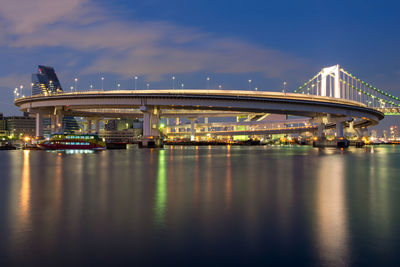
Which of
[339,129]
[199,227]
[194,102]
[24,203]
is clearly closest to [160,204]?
[199,227]

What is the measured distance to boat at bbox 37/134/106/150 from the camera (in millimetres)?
82375

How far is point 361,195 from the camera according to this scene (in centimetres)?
1554

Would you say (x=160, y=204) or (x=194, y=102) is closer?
(x=160, y=204)

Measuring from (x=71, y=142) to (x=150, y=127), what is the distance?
1924 centimetres

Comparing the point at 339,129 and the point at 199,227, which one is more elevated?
the point at 339,129

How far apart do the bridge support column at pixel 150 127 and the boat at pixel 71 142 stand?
1158 centimetres

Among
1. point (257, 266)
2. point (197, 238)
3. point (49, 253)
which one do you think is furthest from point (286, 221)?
point (49, 253)

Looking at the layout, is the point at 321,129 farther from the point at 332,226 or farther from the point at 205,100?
the point at 332,226

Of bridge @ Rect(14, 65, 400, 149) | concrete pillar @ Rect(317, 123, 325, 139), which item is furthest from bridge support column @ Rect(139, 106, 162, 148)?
concrete pillar @ Rect(317, 123, 325, 139)

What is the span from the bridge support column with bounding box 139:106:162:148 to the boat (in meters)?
11.6

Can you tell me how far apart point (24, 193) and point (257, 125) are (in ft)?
586

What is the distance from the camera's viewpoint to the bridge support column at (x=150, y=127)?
8912 cm

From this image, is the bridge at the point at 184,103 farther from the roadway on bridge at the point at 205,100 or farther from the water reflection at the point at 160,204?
the water reflection at the point at 160,204

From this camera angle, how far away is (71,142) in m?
83.9
